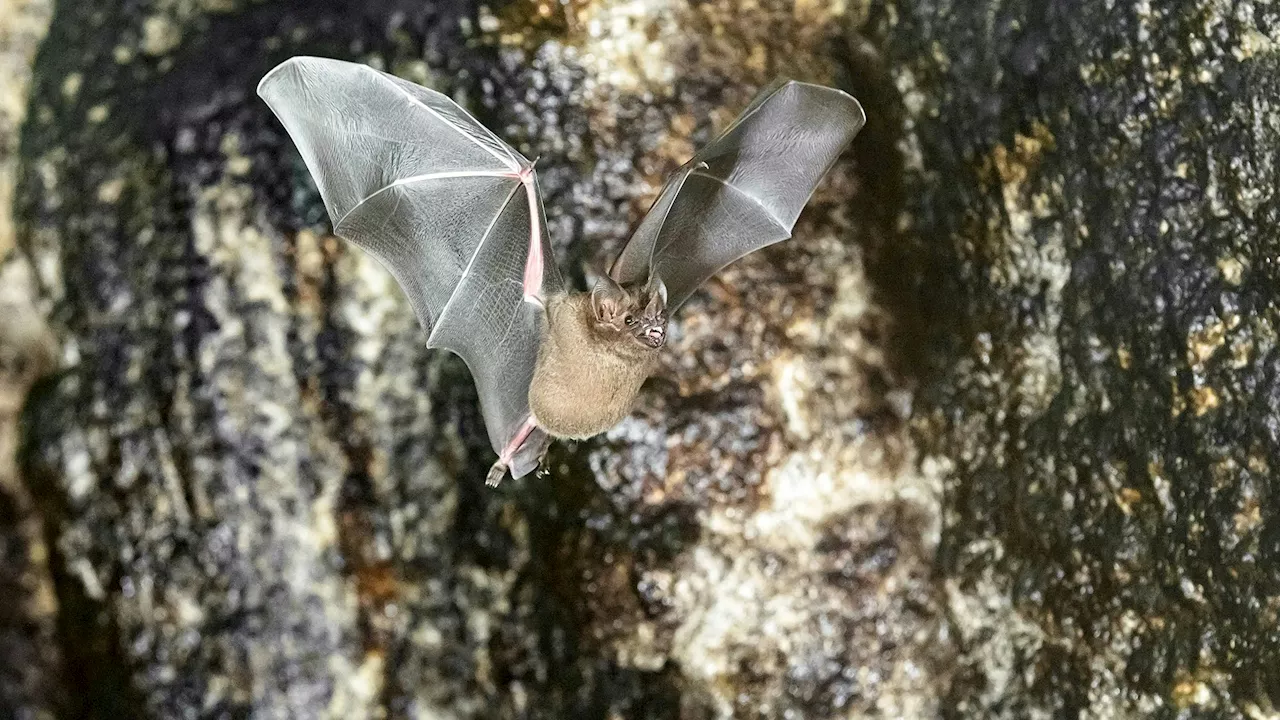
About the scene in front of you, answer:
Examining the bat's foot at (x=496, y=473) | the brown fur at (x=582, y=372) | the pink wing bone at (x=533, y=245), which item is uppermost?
the pink wing bone at (x=533, y=245)

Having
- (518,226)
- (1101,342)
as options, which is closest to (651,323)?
(518,226)

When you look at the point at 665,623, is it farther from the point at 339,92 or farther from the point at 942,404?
the point at 339,92

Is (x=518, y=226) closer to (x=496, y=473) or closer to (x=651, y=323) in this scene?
(x=651, y=323)

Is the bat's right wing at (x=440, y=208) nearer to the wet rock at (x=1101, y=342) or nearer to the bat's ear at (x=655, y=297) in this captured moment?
the bat's ear at (x=655, y=297)

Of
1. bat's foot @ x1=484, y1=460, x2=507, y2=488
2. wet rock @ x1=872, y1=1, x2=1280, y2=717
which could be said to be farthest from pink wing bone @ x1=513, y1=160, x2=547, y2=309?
wet rock @ x1=872, y1=1, x2=1280, y2=717

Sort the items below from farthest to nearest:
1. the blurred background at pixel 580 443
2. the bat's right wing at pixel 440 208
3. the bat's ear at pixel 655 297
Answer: the blurred background at pixel 580 443
the bat's right wing at pixel 440 208
the bat's ear at pixel 655 297

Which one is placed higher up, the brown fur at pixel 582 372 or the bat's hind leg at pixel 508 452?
the brown fur at pixel 582 372

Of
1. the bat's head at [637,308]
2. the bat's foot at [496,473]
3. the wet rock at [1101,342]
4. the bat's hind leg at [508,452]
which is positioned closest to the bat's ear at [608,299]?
the bat's head at [637,308]

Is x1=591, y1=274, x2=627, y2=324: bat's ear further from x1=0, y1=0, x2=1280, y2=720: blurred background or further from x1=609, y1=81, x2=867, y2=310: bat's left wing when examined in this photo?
x1=0, y1=0, x2=1280, y2=720: blurred background
